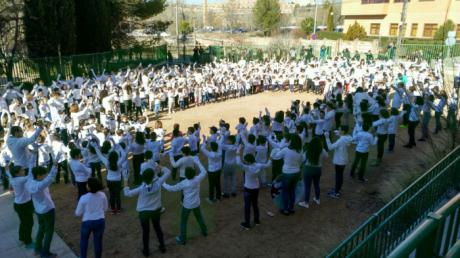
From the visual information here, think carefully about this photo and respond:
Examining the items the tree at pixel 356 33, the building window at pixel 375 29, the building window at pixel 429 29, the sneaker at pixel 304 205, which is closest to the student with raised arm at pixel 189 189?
the sneaker at pixel 304 205

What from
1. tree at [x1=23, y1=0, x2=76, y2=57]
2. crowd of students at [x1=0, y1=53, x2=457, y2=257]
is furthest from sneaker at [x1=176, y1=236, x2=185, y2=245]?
tree at [x1=23, y1=0, x2=76, y2=57]

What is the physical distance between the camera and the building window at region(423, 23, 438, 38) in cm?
3766

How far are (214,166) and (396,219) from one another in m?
3.93

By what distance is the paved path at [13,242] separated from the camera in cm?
631

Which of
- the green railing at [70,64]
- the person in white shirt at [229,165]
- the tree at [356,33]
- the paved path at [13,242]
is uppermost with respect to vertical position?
the tree at [356,33]

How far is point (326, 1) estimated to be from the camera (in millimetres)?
70062

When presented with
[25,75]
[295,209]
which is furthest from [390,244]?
[25,75]

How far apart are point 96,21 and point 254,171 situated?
21.4m

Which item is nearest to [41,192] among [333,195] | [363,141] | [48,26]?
[333,195]

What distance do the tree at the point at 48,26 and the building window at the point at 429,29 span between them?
34.3 m

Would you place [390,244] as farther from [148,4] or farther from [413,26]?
[413,26]

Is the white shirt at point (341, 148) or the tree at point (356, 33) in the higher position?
the tree at point (356, 33)

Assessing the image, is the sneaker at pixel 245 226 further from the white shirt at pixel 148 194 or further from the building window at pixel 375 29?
the building window at pixel 375 29

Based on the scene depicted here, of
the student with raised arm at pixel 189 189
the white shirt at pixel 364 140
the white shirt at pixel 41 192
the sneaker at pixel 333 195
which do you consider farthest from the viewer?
the white shirt at pixel 364 140
